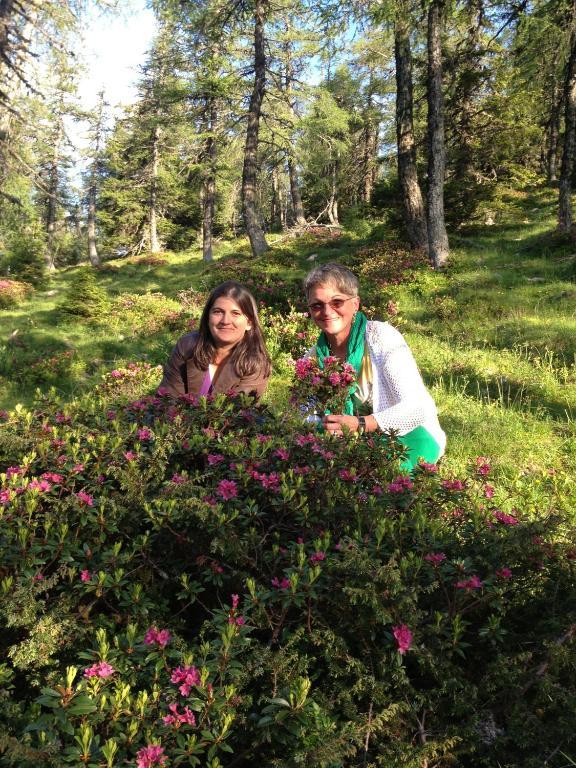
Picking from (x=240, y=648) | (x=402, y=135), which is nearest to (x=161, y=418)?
(x=240, y=648)

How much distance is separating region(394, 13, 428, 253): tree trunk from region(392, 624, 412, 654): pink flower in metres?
12.7

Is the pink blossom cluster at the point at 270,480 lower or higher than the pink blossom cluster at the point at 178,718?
higher

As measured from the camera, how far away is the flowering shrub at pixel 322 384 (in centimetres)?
258

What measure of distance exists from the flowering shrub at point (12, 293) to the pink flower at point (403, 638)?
19.4 metres

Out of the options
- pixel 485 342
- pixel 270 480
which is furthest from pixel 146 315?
pixel 270 480

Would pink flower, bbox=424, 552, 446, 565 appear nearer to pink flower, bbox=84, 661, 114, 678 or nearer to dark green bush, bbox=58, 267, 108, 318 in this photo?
pink flower, bbox=84, 661, 114, 678

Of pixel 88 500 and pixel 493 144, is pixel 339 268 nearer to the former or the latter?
pixel 88 500

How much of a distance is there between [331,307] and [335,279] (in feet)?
0.60

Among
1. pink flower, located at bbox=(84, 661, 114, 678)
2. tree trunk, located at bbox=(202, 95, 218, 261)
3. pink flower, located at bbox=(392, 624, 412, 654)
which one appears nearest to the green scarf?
pink flower, located at bbox=(392, 624, 412, 654)

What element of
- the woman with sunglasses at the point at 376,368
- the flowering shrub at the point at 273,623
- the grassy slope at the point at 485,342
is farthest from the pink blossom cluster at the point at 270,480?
the grassy slope at the point at 485,342

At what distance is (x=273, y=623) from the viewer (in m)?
1.55

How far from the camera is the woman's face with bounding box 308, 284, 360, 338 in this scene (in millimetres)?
3092

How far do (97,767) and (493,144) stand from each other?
19.0 metres

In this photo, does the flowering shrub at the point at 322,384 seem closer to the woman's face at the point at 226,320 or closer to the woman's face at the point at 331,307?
the woman's face at the point at 331,307
